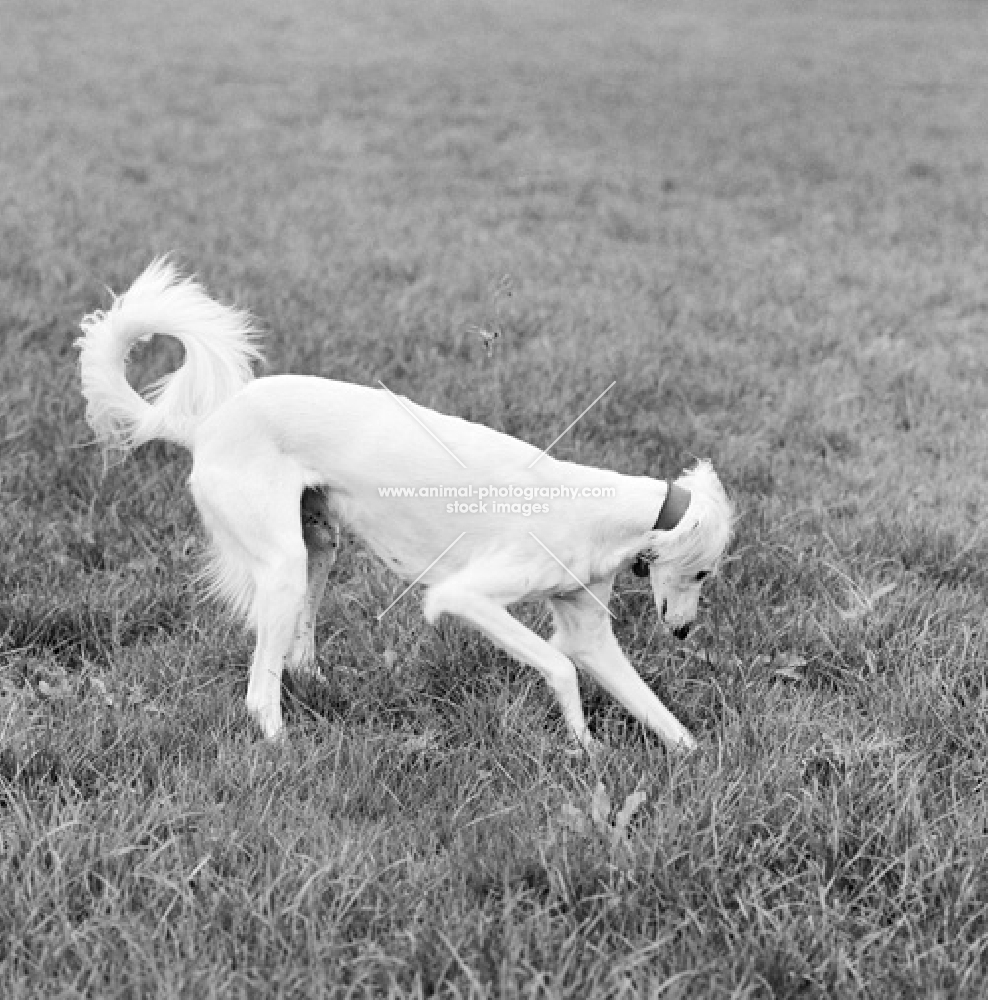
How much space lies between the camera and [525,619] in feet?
13.6

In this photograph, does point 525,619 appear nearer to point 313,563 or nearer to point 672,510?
point 313,563

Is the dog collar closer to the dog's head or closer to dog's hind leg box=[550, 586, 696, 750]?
the dog's head

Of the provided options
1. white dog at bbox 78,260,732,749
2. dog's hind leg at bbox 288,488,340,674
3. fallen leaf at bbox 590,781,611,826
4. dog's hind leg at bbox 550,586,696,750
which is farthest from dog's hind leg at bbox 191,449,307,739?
fallen leaf at bbox 590,781,611,826

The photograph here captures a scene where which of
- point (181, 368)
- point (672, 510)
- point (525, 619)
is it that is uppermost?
point (181, 368)

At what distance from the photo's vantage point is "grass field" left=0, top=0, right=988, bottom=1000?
2580mm

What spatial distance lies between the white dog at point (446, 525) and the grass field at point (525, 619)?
21 centimetres

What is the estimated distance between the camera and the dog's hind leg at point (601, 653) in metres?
3.48

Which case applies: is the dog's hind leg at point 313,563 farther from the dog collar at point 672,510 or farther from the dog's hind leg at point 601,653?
the dog collar at point 672,510

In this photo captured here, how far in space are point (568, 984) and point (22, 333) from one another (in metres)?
4.69

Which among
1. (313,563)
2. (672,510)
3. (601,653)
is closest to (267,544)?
(313,563)

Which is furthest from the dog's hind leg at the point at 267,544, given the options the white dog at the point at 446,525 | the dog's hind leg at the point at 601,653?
the dog's hind leg at the point at 601,653

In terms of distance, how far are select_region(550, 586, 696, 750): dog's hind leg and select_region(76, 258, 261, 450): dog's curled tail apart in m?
1.25

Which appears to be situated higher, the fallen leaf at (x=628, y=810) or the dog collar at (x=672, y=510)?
the dog collar at (x=672, y=510)

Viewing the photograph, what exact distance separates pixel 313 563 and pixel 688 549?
4.05 feet
